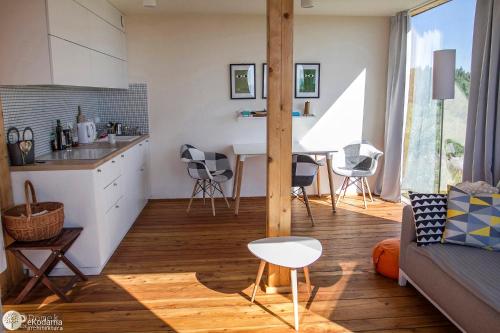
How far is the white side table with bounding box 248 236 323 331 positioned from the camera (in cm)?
234

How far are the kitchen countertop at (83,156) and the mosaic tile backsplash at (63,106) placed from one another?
0.29 metres

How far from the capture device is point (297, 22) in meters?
4.89

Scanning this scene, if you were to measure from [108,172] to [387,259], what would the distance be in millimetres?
2356

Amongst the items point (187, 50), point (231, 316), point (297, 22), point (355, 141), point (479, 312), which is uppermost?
point (297, 22)

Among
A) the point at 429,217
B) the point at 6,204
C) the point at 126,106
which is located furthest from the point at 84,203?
the point at 429,217

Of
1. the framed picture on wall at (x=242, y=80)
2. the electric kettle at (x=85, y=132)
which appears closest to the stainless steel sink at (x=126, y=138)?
the electric kettle at (x=85, y=132)

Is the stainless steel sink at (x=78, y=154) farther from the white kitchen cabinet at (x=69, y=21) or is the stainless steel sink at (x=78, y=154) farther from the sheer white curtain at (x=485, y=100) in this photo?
the sheer white curtain at (x=485, y=100)

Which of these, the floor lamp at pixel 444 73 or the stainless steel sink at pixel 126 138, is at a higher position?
the floor lamp at pixel 444 73

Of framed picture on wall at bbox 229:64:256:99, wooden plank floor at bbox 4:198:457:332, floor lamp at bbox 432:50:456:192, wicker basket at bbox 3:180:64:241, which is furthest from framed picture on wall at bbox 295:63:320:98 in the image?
wicker basket at bbox 3:180:64:241

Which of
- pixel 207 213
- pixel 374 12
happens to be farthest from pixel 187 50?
pixel 374 12

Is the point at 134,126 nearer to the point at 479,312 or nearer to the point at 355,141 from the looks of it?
the point at 355,141

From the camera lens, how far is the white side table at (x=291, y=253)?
2.34 meters

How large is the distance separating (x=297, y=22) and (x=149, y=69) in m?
1.97

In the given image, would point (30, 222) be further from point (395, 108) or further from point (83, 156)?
point (395, 108)
